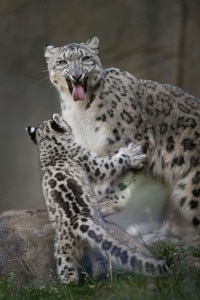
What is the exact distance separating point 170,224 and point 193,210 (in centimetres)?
651

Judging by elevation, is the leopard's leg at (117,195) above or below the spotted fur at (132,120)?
below

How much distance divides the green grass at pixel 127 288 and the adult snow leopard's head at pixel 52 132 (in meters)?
2.13

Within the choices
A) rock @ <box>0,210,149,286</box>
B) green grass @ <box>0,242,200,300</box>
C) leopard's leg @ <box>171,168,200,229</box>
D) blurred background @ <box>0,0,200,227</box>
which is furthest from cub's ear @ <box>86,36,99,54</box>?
blurred background @ <box>0,0,200,227</box>

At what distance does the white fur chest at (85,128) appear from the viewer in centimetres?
1010

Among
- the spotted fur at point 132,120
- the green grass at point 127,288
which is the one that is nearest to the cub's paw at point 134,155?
the spotted fur at point 132,120

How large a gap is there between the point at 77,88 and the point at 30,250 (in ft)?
8.37

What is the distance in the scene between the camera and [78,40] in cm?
1566

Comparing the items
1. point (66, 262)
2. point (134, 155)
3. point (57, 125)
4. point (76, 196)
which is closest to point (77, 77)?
point (57, 125)

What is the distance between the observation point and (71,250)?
7.91 meters

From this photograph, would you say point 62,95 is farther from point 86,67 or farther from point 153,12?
point 153,12

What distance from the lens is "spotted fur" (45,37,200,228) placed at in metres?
10.1

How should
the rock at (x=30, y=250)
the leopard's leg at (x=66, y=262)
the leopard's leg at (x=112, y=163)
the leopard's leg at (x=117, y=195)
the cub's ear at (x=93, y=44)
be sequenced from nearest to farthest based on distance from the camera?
the leopard's leg at (x=66, y=262) → the rock at (x=30, y=250) → the leopard's leg at (x=112, y=163) → the leopard's leg at (x=117, y=195) → the cub's ear at (x=93, y=44)

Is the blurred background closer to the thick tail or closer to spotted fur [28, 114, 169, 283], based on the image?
spotted fur [28, 114, 169, 283]

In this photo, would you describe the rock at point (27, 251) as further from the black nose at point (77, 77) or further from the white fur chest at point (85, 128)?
the black nose at point (77, 77)
